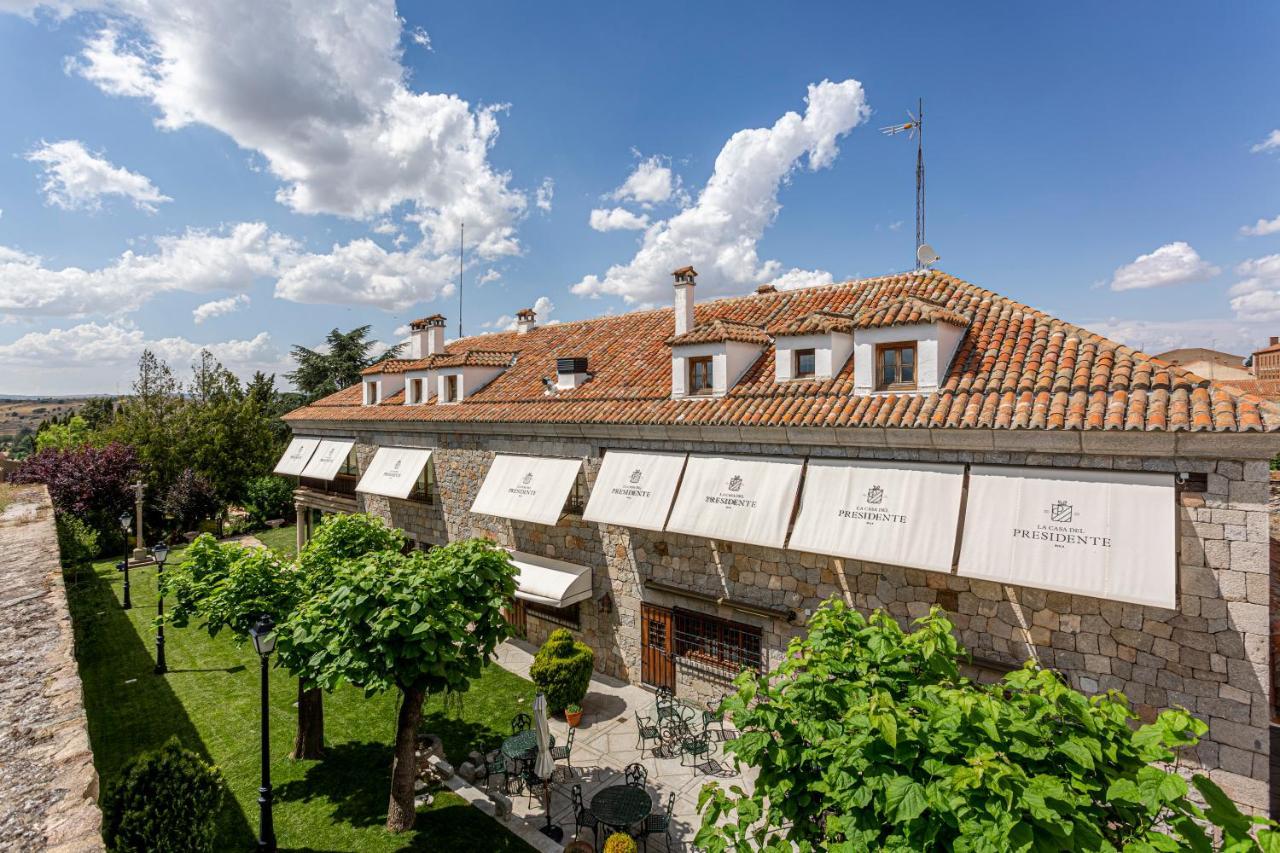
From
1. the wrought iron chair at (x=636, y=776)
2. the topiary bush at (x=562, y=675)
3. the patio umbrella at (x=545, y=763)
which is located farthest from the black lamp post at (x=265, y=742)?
the wrought iron chair at (x=636, y=776)

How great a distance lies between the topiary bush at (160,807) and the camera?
22.4 feet

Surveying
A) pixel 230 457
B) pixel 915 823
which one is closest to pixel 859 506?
pixel 915 823

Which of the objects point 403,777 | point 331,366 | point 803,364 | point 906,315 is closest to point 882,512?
point 906,315

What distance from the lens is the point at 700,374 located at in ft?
46.1

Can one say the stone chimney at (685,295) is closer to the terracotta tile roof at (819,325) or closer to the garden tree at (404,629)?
the terracotta tile roof at (819,325)

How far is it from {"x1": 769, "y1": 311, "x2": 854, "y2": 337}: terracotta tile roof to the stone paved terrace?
27.9ft

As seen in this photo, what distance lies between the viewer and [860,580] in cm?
1069

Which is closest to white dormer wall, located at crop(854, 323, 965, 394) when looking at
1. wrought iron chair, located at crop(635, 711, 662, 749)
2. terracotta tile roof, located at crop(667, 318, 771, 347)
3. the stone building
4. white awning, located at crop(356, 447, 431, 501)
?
the stone building

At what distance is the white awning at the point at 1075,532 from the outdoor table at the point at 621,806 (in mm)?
6016

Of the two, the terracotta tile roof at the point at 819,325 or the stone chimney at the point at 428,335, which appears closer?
the terracotta tile roof at the point at 819,325

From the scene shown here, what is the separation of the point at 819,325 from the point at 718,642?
7145mm

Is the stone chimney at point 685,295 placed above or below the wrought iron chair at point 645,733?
above

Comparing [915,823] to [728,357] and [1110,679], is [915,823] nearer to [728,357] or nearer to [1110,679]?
[1110,679]

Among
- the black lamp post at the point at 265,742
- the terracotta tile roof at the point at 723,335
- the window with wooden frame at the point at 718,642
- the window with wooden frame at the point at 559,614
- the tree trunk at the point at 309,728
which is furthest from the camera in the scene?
the window with wooden frame at the point at 559,614
